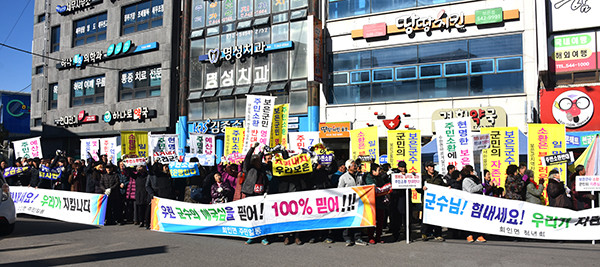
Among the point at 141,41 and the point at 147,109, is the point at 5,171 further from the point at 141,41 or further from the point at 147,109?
the point at 141,41

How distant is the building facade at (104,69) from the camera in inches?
1095

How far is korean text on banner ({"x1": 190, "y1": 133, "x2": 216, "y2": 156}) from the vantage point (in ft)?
59.9

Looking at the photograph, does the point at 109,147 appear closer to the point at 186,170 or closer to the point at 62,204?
the point at 62,204

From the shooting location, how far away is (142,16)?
29.3 meters

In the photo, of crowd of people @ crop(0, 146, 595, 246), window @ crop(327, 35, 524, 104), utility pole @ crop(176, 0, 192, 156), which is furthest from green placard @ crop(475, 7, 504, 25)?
utility pole @ crop(176, 0, 192, 156)

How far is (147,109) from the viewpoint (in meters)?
27.8

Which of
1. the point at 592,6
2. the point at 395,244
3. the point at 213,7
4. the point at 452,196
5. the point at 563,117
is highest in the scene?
the point at 213,7

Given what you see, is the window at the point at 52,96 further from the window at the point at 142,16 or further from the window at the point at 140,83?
the window at the point at 142,16

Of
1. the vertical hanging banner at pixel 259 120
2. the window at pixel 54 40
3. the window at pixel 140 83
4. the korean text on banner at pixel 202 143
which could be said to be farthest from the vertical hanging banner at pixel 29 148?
the window at pixel 54 40

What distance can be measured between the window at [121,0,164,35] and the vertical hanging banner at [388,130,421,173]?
734 inches

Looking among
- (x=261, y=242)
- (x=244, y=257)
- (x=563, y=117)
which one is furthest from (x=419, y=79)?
(x=244, y=257)

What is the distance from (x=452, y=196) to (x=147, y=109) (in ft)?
→ 72.8

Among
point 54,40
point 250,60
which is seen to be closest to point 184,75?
point 250,60

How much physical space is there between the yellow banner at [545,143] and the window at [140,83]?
20.9 meters
